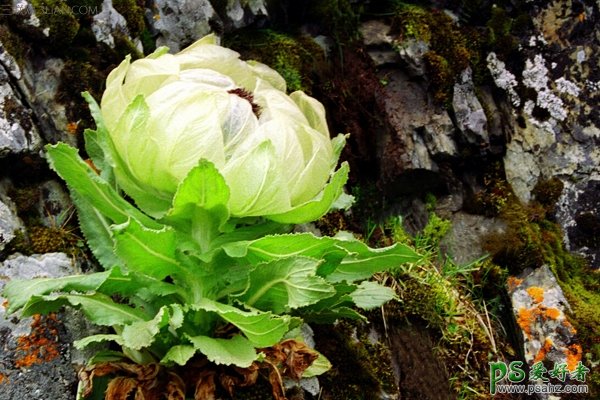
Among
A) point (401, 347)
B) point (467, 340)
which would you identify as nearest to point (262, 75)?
point (401, 347)

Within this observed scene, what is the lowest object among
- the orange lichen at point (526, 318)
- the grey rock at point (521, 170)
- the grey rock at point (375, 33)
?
the orange lichen at point (526, 318)

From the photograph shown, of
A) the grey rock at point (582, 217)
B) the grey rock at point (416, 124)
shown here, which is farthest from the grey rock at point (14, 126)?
the grey rock at point (582, 217)

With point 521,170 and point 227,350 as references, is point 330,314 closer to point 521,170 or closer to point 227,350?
point 227,350

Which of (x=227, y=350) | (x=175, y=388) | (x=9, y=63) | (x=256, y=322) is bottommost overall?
(x=175, y=388)

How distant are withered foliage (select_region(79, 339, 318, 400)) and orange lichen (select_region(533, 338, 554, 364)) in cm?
126

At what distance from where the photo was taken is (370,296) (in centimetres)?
235

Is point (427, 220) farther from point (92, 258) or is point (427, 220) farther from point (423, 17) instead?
point (92, 258)

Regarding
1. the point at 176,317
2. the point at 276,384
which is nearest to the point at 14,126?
the point at 176,317

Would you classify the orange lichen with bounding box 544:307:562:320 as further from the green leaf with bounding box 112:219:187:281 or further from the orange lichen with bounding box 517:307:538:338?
the green leaf with bounding box 112:219:187:281

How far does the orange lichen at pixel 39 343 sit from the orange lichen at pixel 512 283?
2.00 metres

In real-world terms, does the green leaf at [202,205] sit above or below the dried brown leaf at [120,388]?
above

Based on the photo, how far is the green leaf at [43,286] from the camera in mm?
1846

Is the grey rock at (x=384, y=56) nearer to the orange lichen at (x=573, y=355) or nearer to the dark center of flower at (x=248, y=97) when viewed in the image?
the dark center of flower at (x=248, y=97)

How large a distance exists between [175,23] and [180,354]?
1557 mm
